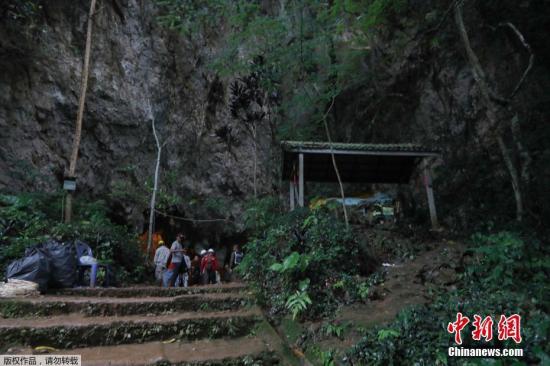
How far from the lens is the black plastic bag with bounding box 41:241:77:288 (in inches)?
245

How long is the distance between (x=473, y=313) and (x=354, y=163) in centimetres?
748

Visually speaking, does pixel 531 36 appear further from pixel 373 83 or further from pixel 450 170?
pixel 373 83

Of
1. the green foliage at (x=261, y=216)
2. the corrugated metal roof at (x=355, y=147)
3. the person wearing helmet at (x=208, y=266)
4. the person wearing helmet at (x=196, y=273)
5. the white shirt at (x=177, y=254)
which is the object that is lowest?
the person wearing helmet at (x=196, y=273)

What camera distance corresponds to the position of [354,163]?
10820 mm

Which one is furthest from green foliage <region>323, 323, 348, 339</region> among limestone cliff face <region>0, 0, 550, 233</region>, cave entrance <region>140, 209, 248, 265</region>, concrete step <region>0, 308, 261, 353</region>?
cave entrance <region>140, 209, 248, 265</region>

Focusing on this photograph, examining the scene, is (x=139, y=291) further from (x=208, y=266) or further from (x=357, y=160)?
(x=357, y=160)

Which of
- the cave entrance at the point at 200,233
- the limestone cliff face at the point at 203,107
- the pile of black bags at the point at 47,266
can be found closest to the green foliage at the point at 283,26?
the limestone cliff face at the point at 203,107

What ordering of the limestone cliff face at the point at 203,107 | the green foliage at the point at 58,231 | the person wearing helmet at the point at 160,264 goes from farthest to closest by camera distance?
1. the limestone cliff face at the point at 203,107
2. the person wearing helmet at the point at 160,264
3. the green foliage at the point at 58,231

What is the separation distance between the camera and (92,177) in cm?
1459

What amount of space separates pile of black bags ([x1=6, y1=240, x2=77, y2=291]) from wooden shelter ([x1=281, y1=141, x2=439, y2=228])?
5472 millimetres

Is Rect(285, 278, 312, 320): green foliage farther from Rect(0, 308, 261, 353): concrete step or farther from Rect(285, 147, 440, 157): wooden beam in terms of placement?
Rect(285, 147, 440, 157): wooden beam

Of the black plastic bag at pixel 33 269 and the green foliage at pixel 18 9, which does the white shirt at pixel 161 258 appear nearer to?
the black plastic bag at pixel 33 269

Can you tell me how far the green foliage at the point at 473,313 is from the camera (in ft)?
10.3

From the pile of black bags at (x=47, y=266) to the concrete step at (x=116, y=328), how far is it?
152 centimetres
